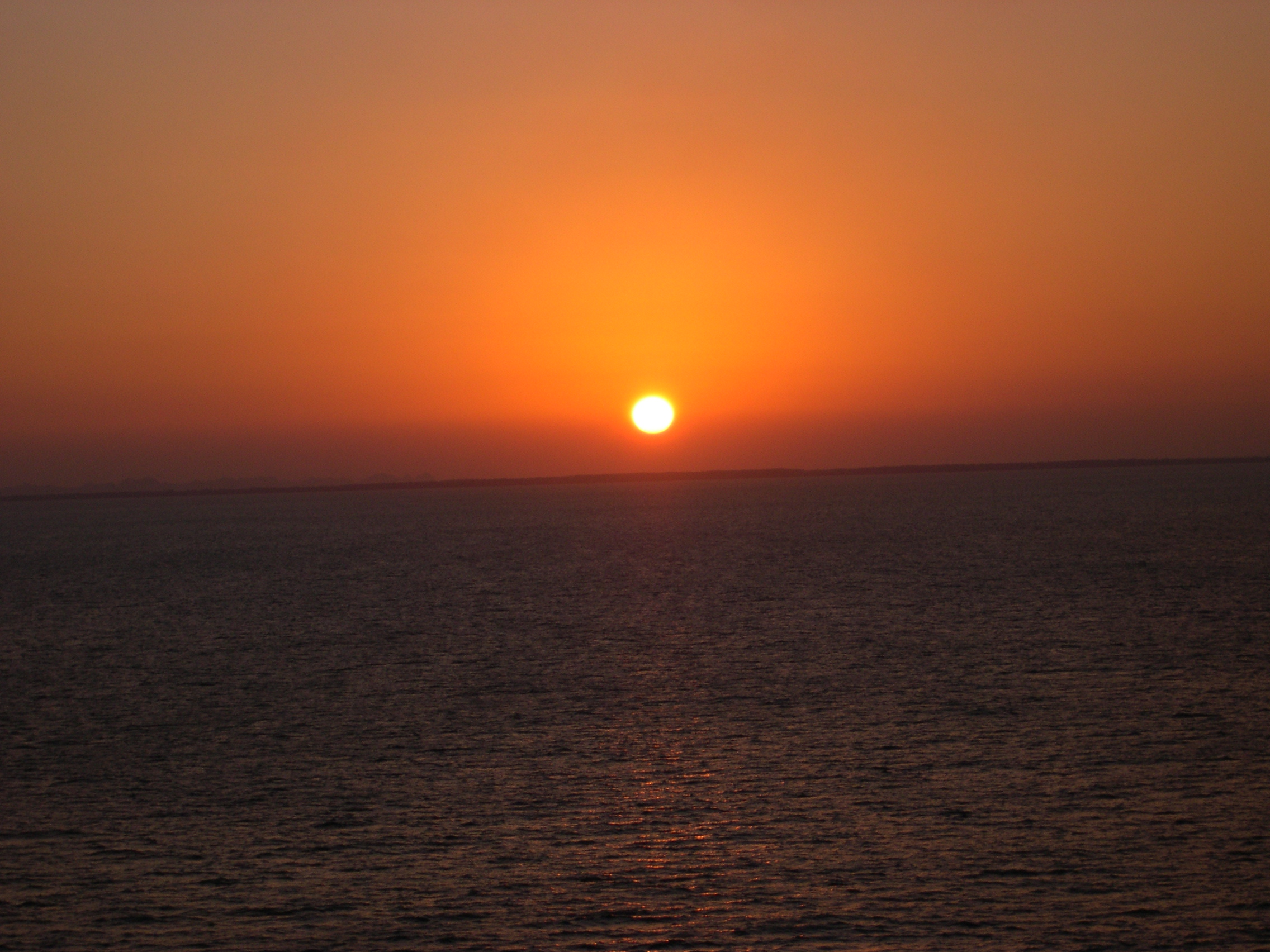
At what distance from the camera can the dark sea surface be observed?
59.6 feet

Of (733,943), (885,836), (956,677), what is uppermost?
(956,677)

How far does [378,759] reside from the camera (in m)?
28.6

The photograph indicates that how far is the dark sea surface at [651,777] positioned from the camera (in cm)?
1816

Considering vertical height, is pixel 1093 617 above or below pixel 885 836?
above

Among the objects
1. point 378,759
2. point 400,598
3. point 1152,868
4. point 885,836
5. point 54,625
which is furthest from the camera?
point 400,598

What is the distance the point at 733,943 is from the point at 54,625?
181ft

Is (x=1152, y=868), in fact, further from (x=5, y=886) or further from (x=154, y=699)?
(x=154, y=699)

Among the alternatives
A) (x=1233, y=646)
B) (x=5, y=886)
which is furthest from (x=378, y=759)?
(x=1233, y=646)

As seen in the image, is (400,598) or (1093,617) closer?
(1093,617)

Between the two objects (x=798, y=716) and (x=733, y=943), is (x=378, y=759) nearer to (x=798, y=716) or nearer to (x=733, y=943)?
(x=798, y=716)

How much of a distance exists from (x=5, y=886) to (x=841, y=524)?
470 ft

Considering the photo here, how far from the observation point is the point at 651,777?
2603 cm

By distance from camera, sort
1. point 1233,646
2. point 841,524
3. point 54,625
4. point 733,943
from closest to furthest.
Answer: point 733,943 → point 1233,646 → point 54,625 → point 841,524

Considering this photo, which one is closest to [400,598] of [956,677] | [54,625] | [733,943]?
[54,625]
